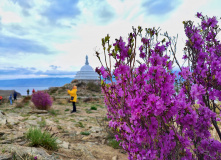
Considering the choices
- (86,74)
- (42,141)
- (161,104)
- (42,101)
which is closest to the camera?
(161,104)

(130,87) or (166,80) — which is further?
(130,87)

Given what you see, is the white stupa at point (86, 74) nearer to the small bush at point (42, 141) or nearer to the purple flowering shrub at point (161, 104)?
the small bush at point (42, 141)

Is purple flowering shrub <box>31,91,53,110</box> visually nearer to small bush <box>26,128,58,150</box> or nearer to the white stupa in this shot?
small bush <box>26,128,58,150</box>

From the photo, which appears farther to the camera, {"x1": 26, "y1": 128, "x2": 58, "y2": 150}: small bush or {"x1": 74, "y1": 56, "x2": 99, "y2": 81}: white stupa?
{"x1": 74, "y1": 56, "x2": 99, "y2": 81}: white stupa

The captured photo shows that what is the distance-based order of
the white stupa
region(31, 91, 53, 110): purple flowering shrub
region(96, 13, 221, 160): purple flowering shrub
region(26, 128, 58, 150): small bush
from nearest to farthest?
region(96, 13, 221, 160): purple flowering shrub, region(26, 128, 58, 150): small bush, region(31, 91, 53, 110): purple flowering shrub, the white stupa

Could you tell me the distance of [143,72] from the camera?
2.02m

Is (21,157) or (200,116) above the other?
(200,116)

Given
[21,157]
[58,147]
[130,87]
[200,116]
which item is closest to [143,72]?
[130,87]

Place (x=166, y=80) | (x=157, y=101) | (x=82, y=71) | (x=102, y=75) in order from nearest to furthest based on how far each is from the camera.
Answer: (x=157, y=101) → (x=166, y=80) → (x=102, y=75) → (x=82, y=71)

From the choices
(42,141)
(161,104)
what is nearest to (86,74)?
(42,141)

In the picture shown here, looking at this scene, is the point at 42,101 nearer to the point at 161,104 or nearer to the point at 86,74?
the point at 161,104

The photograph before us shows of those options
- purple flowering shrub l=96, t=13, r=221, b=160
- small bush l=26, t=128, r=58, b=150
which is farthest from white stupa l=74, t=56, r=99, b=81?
purple flowering shrub l=96, t=13, r=221, b=160

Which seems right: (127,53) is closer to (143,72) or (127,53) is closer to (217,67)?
(143,72)

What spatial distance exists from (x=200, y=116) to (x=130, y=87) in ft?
2.85
